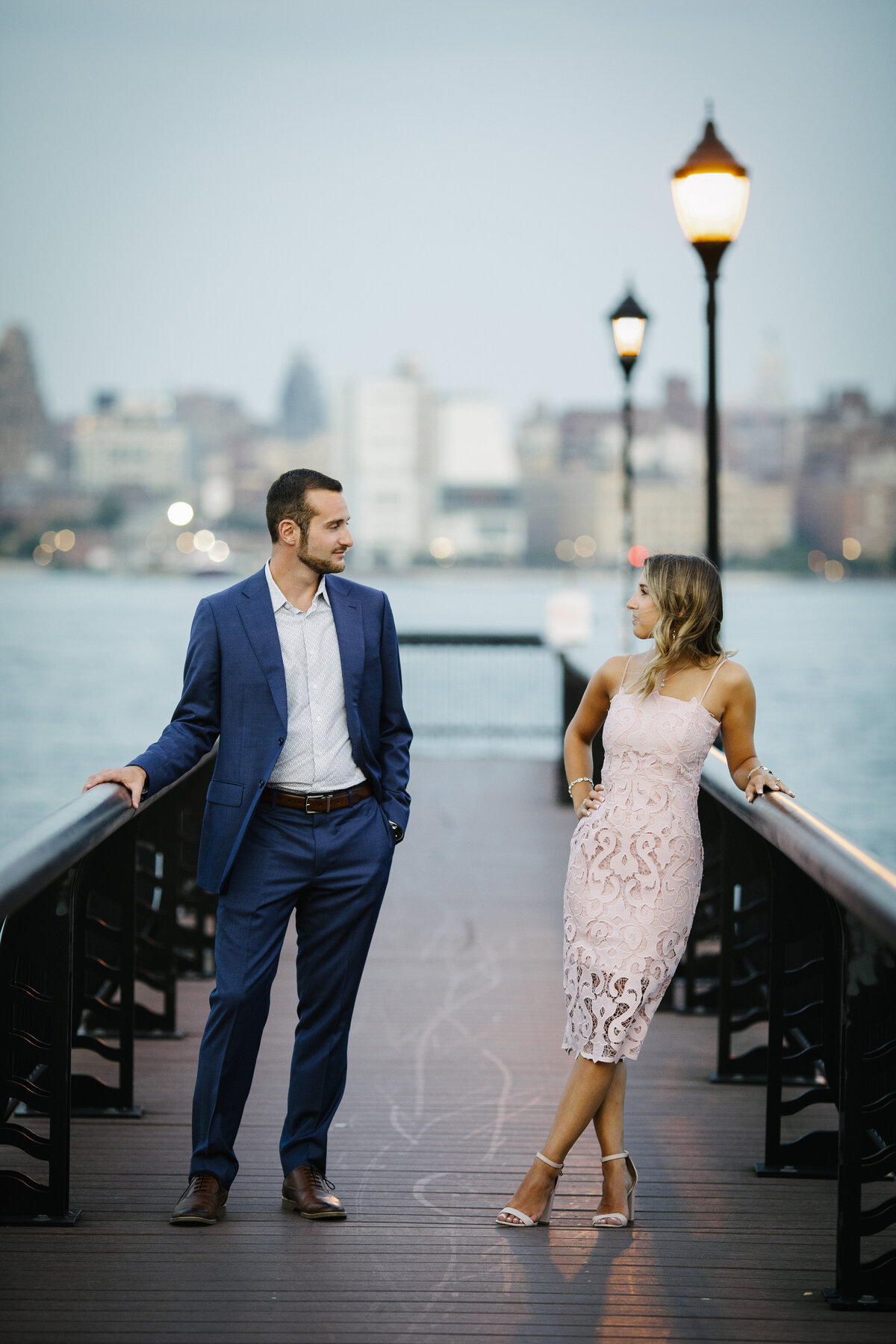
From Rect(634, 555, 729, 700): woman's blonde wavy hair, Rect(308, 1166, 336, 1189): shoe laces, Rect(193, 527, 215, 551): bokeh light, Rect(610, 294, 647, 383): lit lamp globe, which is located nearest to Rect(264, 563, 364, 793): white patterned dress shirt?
Rect(634, 555, 729, 700): woman's blonde wavy hair

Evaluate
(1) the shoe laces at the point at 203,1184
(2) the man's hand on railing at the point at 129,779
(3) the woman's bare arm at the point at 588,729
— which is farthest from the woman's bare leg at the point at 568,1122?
(2) the man's hand on railing at the point at 129,779

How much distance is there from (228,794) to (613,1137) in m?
1.40

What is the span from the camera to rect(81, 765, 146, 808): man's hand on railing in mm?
3986

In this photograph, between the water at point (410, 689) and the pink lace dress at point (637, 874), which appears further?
the water at point (410, 689)

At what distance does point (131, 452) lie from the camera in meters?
135

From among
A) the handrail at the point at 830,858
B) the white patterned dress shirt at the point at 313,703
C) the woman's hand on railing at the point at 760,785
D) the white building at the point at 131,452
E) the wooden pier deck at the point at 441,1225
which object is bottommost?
the wooden pier deck at the point at 441,1225

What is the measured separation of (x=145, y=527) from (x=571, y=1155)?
122967mm

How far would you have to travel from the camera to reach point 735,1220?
4211mm

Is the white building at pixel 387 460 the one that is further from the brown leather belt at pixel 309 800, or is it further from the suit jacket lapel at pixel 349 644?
the brown leather belt at pixel 309 800

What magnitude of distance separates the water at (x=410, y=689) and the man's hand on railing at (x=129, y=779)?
251 inches

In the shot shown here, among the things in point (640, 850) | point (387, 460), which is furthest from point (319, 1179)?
point (387, 460)

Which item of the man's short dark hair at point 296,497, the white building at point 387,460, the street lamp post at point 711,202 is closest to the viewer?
the man's short dark hair at point 296,497

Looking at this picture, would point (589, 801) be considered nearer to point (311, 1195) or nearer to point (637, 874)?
point (637, 874)

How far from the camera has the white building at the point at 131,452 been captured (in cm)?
13250
